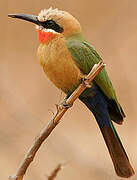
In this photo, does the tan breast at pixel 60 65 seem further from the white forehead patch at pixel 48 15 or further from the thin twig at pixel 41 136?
the thin twig at pixel 41 136

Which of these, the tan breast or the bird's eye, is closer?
the tan breast

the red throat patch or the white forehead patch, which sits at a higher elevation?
the white forehead patch

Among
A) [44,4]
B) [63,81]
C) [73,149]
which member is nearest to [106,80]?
[63,81]

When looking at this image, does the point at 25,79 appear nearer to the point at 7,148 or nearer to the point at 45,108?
the point at 45,108

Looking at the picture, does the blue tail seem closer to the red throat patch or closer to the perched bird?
the perched bird

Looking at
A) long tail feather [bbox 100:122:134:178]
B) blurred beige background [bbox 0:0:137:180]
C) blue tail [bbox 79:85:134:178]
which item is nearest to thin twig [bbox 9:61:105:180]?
blue tail [bbox 79:85:134:178]

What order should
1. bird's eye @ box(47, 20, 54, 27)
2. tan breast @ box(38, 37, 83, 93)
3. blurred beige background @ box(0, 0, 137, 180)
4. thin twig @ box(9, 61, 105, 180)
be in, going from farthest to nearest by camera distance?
blurred beige background @ box(0, 0, 137, 180) < bird's eye @ box(47, 20, 54, 27) < tan breast @ box(38, 37, 83, 93) < thin twig @ box(9, 61, 105, 180)

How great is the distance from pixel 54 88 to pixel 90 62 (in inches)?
45.8

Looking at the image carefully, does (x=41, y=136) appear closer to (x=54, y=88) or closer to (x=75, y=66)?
(x=75, y=66)

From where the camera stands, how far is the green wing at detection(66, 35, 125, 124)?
226 cm

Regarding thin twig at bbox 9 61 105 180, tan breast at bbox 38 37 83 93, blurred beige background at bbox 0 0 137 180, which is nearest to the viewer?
thin twig at bbox 9 61 105 180

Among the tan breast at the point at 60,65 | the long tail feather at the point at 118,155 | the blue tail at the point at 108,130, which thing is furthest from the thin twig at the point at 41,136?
the long tail feather at the point at 118,155

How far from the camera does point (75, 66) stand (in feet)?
7.36

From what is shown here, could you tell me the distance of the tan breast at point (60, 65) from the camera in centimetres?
223
